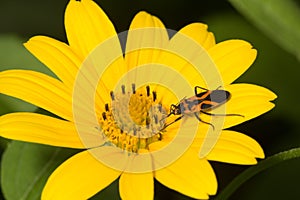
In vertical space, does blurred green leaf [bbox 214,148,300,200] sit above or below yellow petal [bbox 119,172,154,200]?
above

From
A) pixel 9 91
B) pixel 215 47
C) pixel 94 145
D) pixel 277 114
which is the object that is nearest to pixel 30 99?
pixel 9 91

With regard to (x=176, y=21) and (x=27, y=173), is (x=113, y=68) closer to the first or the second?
(x=27, y=173)

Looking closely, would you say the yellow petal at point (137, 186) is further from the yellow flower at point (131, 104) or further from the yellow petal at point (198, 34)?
the yellow petal at point (198, 34)

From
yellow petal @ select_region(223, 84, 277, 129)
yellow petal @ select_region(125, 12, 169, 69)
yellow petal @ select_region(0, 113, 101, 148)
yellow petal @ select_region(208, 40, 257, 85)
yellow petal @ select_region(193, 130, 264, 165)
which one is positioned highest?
yellow petal @ select_region(125, 12, 169, 69)

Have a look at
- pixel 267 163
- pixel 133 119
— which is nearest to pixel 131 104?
pixel 133 119

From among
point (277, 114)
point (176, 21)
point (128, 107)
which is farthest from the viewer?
point (176, 21)

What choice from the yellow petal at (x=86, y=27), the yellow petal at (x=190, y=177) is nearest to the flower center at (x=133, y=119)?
the yellow petal at (x=86, y=27)

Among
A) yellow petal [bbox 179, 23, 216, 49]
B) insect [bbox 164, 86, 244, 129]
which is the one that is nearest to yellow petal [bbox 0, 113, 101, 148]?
insect [bbox 164, 86, 244, 129]

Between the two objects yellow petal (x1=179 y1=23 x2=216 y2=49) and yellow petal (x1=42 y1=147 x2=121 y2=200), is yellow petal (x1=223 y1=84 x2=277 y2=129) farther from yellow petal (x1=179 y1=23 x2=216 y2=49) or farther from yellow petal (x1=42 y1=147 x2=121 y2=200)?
yellow petal (x1=42 y1=147 x2=121 y2=200)
